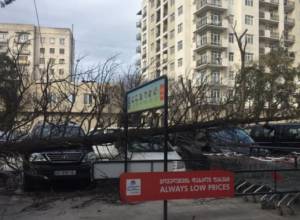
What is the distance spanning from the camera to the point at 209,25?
74.2 metres

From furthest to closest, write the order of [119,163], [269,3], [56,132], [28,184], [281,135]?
[269,3] < [281,135] < [28,184] < [119,163] < [56,132]

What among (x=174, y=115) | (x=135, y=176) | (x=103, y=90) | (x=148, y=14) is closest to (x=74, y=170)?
(x=103, y=90)

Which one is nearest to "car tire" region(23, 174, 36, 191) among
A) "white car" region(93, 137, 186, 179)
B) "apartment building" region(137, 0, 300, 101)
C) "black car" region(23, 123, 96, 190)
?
"black car" region(23, 123, 96, 190)

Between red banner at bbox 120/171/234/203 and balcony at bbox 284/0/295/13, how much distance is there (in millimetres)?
81069

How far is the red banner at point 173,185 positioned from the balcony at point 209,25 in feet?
223

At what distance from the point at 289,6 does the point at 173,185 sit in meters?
82.4

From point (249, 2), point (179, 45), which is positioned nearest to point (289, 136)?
point (249, 2)

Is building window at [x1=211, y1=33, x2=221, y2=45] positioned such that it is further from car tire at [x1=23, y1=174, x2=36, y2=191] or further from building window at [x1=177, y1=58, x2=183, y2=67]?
car tire at [x1=23, y1=174, x2=36, y2=191]

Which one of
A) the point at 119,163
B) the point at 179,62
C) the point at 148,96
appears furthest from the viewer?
the point at 179,62

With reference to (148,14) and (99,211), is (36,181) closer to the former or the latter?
(99,211)

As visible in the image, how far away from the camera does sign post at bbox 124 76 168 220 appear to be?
25.0ft

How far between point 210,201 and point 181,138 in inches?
55.4

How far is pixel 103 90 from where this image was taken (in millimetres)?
10914

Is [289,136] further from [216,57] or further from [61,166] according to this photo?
[216,57]
